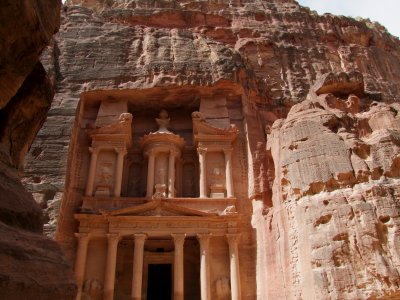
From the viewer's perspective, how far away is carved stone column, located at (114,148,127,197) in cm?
1603

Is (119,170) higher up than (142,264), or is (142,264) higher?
(119,170)

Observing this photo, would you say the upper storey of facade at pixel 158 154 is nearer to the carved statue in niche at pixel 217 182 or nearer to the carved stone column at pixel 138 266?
the carved statue in niche at pixel 217 182

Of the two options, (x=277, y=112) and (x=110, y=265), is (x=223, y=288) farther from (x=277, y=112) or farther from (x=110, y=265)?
(x=277, y=112)

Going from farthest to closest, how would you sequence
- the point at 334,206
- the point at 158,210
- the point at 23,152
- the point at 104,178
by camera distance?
the point at 104,178 → the point at 158,210 → the point at 334,206 → the point at 23,152

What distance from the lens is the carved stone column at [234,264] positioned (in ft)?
44.0

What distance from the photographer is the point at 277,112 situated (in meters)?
19.4

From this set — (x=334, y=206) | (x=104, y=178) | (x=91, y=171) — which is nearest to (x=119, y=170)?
(x=104, y=178)

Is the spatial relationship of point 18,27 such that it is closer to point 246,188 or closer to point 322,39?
point 246,188

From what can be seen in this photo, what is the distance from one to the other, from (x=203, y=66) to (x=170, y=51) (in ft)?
6.43

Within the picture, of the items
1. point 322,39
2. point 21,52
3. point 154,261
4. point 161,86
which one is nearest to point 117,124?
point 161,86

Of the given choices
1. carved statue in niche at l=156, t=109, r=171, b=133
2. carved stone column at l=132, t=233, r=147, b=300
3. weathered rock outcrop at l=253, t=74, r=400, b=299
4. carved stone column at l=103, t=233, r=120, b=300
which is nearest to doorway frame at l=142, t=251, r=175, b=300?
carved stone column at l=132, t=233, r=147, b=300

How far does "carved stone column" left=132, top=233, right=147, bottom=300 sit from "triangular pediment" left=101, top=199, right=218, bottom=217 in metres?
0.89

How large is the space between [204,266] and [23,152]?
10163 millimetres

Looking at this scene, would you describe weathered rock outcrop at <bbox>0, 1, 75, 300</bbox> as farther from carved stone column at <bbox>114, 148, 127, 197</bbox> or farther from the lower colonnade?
carved stone column at <bbox>114, 148, 127, 197</bbox>
